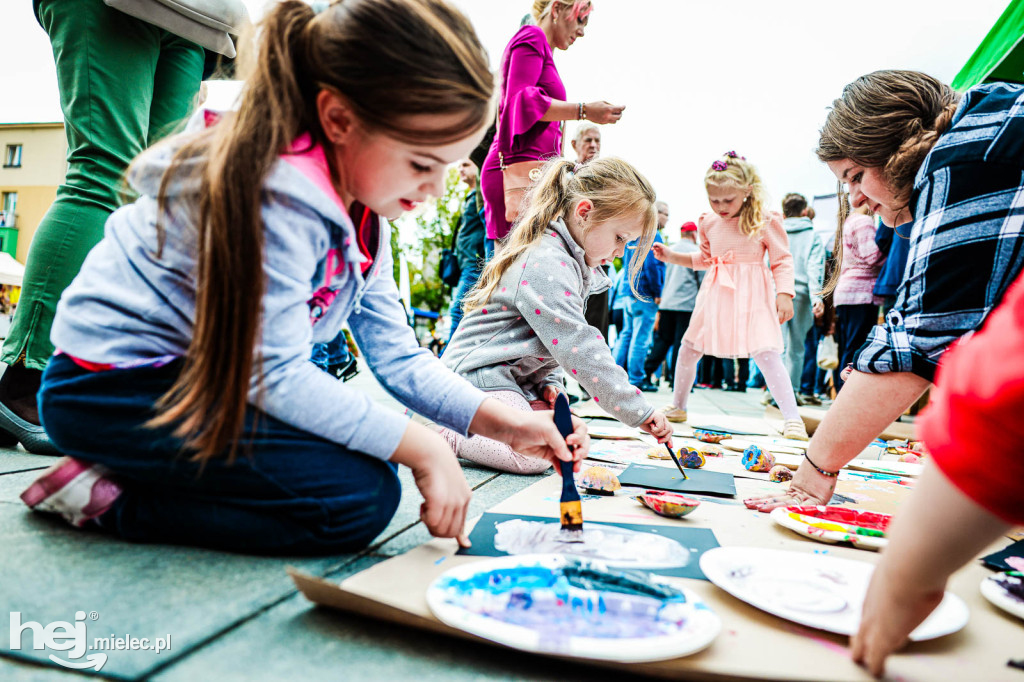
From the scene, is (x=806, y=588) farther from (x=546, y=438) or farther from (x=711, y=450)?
(x=711, y=450)

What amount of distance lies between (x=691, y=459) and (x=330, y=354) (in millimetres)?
1140

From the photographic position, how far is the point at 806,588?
2.70ft

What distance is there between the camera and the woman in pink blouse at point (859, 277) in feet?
12.0

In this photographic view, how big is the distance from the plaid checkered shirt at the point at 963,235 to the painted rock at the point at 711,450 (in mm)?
1053

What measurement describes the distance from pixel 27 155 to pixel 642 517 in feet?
84.7

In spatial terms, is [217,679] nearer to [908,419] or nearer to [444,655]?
[444,655]

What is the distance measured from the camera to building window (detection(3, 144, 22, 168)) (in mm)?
20875

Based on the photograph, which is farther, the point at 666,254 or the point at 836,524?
the point at 666,254

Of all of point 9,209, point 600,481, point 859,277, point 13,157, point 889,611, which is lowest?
point 9,209

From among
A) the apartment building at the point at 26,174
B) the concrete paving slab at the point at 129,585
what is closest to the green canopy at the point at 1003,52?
the concrete paving slab at the point at 129,585

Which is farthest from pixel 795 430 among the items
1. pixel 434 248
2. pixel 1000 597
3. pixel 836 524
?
pixel 434 248

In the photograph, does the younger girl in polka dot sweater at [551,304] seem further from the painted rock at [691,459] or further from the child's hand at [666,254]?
the child's hand at [666,254]

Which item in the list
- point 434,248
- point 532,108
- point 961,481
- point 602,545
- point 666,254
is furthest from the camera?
point 434,248

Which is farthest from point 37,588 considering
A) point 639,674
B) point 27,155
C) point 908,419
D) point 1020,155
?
point 27,155
